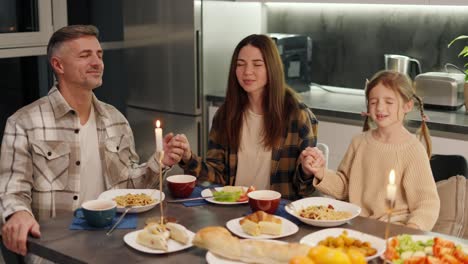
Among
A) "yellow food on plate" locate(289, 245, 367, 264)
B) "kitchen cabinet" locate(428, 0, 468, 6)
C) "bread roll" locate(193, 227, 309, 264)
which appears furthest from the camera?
"kitchen cabinet" locate(428, 0, 468, 6)

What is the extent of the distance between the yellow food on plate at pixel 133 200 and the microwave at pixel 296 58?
2.08 meters

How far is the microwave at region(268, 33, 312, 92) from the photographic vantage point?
160 inches

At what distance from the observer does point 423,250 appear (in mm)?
1688

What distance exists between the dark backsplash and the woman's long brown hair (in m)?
1.53

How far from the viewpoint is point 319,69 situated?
14.3 feet

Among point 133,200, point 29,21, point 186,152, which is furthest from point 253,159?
point 29,21

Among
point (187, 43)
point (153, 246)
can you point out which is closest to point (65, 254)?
point (153, 246)

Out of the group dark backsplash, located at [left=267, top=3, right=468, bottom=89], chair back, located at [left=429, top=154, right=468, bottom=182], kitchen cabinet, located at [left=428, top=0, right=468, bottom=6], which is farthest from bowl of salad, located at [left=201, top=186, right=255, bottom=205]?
dark backsplash, located at [left=267, top=3, right=468, bottom=89]

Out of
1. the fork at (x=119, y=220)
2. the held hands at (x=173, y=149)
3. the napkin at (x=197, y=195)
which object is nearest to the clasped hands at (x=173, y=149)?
the held hands at (x=173, y=149)

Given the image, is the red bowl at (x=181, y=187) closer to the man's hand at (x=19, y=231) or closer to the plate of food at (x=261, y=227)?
the plate of food at (x=261, y=227)

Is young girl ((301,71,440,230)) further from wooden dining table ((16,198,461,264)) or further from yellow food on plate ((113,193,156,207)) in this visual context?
yellow food on plate ((113,193,156,207))

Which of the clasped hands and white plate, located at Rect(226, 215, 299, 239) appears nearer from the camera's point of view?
white plate, located at Rect(226, 215, 299, 239)

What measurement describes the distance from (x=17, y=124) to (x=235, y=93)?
881mm

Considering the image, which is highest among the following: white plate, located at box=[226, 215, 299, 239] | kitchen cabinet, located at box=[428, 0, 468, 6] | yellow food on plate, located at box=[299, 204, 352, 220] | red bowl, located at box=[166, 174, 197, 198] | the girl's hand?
kitchen cabinet, located at box=[428, 0, 468, 6]
